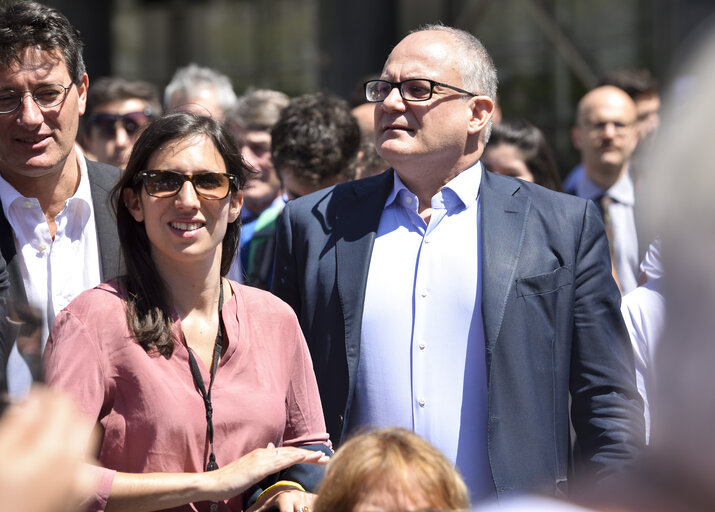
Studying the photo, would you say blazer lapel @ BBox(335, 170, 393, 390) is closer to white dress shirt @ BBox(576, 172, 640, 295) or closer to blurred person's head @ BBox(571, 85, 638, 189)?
white dress shirt @ BBox(576, 172, 640, 295)

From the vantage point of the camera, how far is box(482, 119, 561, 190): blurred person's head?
5523 millimetres

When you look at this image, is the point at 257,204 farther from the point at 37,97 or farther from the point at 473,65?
the point at 473,65

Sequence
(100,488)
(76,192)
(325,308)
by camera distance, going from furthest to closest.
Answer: (76,192) < (325,308) < (100,488)

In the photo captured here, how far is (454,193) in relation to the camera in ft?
11.2

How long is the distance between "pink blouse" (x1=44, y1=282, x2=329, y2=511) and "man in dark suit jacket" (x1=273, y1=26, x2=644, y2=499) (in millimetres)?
564

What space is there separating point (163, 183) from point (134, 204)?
0.39 feet

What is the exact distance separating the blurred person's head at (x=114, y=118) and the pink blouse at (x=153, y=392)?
2.99 metres

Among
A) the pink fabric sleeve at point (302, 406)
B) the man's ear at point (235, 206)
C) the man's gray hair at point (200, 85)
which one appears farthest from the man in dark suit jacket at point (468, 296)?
the man's gray hair at point (200, 85)

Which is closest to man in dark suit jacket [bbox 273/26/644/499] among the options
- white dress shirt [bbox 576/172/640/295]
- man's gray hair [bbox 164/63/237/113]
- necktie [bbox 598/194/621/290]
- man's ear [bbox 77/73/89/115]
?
man's ear [bbox 77/73/89/115]

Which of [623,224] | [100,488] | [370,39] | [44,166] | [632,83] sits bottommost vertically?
[100,488]

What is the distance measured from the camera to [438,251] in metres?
3.33

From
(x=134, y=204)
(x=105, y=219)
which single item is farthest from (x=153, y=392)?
(x=105, y=219)

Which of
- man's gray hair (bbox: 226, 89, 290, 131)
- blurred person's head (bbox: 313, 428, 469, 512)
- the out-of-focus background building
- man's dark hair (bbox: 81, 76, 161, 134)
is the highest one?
the out-of-focus background building

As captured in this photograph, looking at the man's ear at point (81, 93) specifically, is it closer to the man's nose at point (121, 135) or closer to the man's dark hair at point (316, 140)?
the man's dark hair at point (316, 140)
